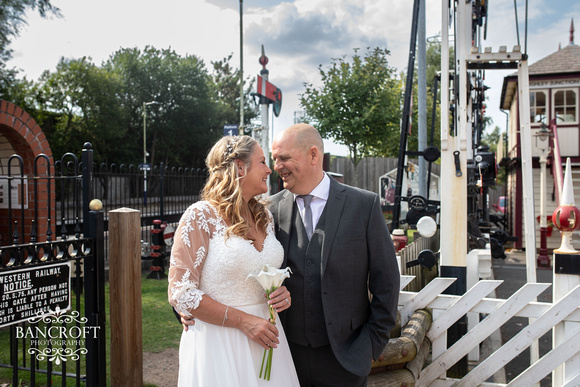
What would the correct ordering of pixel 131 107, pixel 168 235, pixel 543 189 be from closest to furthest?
pixel 168 235
pixel 543 189
pixel 131 107

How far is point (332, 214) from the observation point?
7.80 ft

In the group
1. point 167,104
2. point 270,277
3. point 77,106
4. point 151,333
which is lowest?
point 151,333

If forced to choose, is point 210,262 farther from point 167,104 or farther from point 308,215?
point 167,104

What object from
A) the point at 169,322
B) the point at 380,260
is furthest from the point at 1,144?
the point at 380,260

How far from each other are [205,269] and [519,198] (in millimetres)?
16043

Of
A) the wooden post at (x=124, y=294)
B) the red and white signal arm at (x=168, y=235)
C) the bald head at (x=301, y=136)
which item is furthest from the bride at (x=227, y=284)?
the red and white signal arm at (x=168, y=235)

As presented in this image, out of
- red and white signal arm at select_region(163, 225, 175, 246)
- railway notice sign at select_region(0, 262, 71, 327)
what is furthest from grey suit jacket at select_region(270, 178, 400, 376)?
red and white signal arm at select_region(163, 225, 175, 246)

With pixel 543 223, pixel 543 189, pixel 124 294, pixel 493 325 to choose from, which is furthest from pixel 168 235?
pixel 543 223

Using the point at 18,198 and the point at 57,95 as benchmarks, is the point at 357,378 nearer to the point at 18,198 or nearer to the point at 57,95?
the point at 18,198

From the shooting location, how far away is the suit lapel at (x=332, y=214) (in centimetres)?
230

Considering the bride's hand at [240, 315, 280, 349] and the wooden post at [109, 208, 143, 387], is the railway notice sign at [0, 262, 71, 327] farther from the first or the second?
the bride's hand at [240, 315, 280, 349]

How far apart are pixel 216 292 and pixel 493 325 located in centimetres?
246

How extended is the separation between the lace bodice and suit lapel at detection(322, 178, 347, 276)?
0.84 ft

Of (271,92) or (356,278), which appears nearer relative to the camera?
(356,278)
